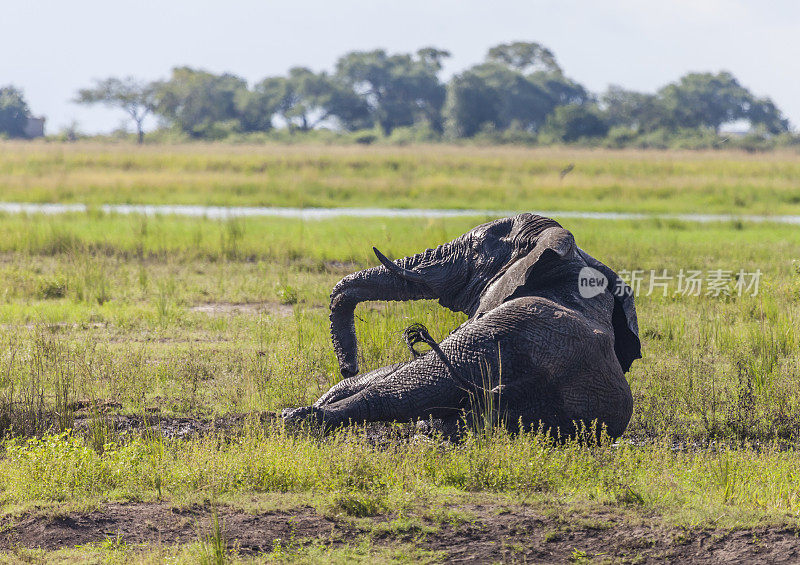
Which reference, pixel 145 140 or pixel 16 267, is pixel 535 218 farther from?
pixel 145 140

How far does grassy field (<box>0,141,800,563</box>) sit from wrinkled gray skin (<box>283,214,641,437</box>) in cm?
21

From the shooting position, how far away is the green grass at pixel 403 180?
95.6 feet

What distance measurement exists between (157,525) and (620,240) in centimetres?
1484

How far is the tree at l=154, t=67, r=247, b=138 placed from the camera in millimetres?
68706

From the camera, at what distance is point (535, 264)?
5543mm

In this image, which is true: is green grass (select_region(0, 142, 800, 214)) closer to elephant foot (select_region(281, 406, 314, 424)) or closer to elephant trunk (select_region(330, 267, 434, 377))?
elephant trunk (select_region(330, 267, 434, 377))

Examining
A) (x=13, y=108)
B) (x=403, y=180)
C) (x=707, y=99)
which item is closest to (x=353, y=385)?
(x=13, y=108)

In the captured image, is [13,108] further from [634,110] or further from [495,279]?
[634,110]

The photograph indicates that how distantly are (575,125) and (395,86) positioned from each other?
22.3 meters

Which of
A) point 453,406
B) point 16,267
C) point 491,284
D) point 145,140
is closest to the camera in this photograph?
point 453,406

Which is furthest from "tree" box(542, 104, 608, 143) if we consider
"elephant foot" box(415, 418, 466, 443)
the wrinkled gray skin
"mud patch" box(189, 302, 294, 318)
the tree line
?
"elephant foot" box(415, 418, 466, 443)

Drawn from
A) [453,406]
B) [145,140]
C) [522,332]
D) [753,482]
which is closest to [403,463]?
[453,406]

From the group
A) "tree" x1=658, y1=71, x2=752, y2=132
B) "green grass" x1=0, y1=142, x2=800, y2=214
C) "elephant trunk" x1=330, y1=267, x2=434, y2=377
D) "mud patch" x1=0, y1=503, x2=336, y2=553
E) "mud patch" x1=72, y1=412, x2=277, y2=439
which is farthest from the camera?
"tree" x1=658, y1=71, x2=752, y2=132

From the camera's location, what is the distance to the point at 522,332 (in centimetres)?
531
